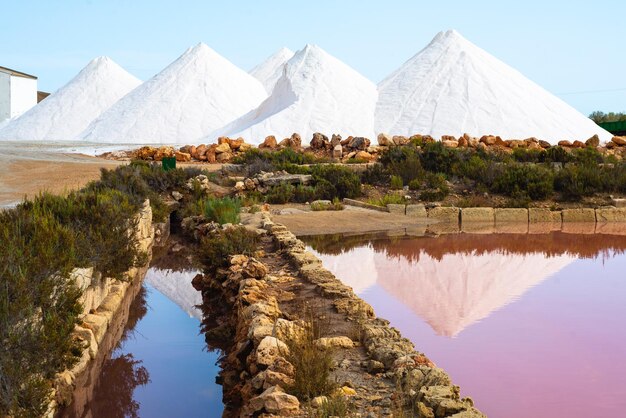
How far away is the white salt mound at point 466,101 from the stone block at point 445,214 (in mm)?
14403

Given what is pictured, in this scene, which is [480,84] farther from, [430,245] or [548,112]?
[430,245]

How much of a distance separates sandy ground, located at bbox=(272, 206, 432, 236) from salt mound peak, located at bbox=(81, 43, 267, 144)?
62.2 ft

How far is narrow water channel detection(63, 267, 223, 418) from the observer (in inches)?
203

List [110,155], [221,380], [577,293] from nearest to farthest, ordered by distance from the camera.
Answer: [221,380], [577,293], [110,155]

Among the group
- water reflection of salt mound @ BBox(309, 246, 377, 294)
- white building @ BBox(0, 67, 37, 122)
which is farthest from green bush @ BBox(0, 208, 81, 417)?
white building @ BBox(0, 67, 37, 122)

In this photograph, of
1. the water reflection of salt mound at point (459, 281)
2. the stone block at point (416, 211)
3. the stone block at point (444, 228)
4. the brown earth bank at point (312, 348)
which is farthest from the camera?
the stone block at point (416, 211)

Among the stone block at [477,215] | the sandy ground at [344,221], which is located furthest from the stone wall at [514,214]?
the sandy ground at [344,221]

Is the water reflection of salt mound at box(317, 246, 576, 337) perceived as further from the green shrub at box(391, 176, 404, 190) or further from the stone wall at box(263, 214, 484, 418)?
the green shrub at box(391, 176, 404, 190)

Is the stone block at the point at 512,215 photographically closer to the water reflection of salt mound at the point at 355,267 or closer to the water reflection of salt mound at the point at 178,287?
the water reflection of salt mound at the point at 355,267

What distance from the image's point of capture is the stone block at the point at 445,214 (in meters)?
15.5

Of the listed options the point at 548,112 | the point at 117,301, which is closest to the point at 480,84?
the point at 548,112

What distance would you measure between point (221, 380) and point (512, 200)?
11856 millimetres

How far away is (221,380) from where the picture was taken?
18.2ft

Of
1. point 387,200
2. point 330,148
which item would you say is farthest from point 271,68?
point 387,200
